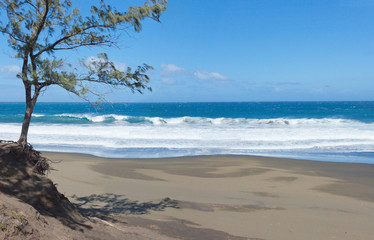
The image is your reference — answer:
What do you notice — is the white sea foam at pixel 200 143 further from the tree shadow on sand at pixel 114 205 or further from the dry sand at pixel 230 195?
the tree shadow on sand at pixel 114 205

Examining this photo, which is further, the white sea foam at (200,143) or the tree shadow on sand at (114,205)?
the white sea foam at (200,143)

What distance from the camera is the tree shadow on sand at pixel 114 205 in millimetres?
7227

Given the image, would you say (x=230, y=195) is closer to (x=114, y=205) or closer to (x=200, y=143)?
(x=114, y=205)

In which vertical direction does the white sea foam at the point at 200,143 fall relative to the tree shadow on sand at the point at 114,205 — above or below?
above

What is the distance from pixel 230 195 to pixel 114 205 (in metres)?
3.21

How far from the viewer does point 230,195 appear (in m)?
9.03

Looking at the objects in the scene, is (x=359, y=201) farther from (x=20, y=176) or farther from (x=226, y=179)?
(x=20, y=176)

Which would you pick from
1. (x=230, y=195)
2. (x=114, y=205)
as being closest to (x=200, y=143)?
(x=230, y=195)

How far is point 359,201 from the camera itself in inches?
340

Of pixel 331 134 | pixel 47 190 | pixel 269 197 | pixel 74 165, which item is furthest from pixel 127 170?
pixel 331 134

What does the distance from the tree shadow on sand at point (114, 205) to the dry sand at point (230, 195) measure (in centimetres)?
2

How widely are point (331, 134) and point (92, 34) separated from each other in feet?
74.5

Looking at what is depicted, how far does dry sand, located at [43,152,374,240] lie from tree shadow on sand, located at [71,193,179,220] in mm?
23

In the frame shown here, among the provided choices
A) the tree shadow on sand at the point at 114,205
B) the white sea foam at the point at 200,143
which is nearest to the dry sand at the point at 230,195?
the tree shadow on sand at the point at 114,205
